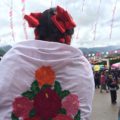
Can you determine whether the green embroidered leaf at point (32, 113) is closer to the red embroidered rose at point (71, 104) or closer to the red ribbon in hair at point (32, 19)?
the red embroidered rose at point (71, 104)

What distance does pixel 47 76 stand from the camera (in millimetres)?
2076

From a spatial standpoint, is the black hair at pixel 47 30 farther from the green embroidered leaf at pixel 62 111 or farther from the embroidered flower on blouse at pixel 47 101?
the green embroidered leaf at pixel 62 111

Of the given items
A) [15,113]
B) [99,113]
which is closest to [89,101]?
[15,113]

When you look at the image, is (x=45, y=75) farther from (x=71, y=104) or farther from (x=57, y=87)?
(x=71, y=104)

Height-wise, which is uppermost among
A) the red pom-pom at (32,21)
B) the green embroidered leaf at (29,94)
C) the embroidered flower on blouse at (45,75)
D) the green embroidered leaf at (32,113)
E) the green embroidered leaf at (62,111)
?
the red pom-pom at (32,21)

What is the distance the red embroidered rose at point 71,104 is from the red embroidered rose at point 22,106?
0.59ft

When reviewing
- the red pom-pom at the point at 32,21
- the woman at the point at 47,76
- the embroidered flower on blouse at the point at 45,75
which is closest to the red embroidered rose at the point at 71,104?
the woman at the point at 47,76

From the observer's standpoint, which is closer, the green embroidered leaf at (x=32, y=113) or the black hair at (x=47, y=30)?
the green embroidered leaf at (x=32, y=113)

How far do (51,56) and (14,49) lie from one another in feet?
0.62

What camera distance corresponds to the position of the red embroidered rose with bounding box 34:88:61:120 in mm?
2082

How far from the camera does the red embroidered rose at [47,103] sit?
2082mm

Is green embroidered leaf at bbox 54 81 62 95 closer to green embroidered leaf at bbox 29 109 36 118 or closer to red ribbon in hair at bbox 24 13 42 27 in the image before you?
green embroidered leaf at bbox 29 109 36 118

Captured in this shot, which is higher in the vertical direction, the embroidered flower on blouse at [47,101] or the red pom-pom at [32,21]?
the red pom-pom at [32,21]

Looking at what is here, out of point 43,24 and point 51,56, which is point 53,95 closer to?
point 51,56
